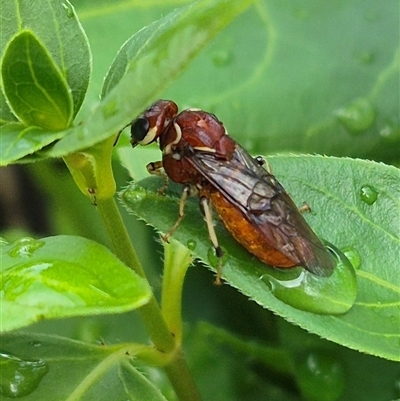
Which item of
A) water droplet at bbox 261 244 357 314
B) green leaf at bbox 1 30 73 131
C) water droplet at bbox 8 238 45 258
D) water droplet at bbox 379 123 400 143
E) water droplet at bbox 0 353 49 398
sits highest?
green leaf at bbox 1 30 73 131

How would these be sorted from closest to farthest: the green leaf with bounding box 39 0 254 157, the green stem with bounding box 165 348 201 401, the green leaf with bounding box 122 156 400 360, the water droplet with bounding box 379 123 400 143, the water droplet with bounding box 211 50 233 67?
the green leaf with bounding box 39 0 254 157 → the green leaf with bounding box 122 156 400 360 → the green stem with bounding box 165 348 201 401 → the water droplet with bounding box 379 123 400 143 → the water droplet with bounding box 211 50 233 67

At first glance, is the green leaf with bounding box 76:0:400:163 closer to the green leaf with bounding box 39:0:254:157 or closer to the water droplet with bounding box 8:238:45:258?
the water droplet with bounding box 8:238:45:258

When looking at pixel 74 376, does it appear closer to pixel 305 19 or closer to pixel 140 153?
pixel 140 153

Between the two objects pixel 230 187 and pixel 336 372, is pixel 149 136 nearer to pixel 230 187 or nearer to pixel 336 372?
pixel 230 187

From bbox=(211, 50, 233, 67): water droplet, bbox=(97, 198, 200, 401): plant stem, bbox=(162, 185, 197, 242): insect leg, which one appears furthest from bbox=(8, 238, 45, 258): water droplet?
bbox=(211, 50, 233, 67): water droplet

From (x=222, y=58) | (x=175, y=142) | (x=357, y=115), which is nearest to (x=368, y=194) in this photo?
(x=175, y=142)

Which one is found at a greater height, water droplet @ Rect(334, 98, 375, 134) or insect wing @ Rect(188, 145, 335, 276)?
insect wing @ Rect(188, 145, 335, 276)
